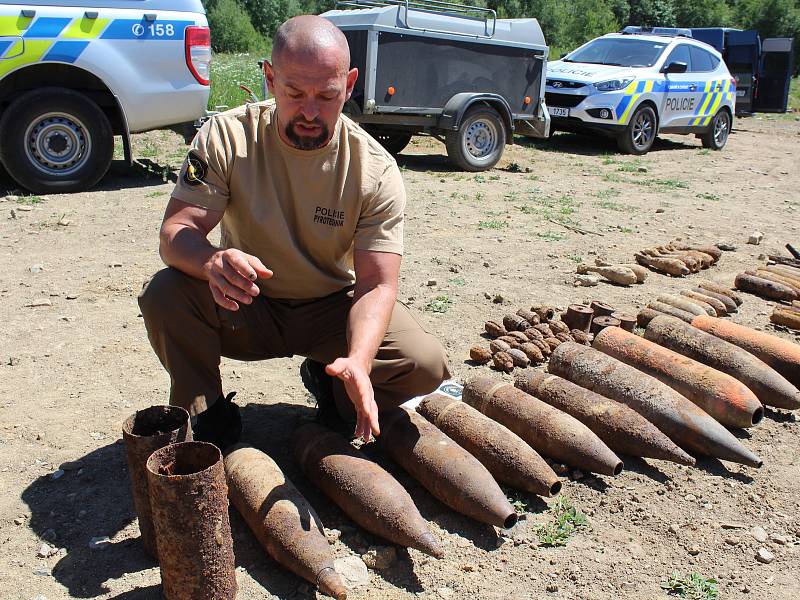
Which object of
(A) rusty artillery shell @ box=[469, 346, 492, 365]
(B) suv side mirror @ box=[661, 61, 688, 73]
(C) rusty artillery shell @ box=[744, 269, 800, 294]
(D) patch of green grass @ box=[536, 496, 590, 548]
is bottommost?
(D) patch of green grass @ box=[536, 496, 590, 548]

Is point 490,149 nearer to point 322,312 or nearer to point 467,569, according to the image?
point 322,312

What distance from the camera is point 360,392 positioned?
8.29 feet

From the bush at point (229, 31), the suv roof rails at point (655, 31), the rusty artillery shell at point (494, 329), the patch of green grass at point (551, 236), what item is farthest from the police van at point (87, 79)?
the bush at point (229, 31)

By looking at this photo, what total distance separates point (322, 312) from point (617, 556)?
1546 mm

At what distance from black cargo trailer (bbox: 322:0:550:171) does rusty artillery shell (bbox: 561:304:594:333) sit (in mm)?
5754

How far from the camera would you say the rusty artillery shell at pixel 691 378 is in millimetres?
3744

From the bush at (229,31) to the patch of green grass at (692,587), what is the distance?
44.0 m

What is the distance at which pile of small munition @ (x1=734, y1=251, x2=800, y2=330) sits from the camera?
216 inches

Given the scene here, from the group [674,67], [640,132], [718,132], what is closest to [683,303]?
[640,132]

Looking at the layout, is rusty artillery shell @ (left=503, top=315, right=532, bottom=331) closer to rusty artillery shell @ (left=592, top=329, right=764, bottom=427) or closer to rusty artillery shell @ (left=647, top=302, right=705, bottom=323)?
rusty artillery shell @ (left=592, top=329, right=764, bottom=427)

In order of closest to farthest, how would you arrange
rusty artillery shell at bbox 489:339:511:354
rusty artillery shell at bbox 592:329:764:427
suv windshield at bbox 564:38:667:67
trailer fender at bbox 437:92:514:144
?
1. rusty artillery shell at bbox 592:329:764:427
2. rusty artillery shell at bbox 489:339:511:354
3. trailer fender at bbox 437:92:514:144
4. suv windshield at bbox 564:38:667:67

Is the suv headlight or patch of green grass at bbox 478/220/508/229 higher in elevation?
the suv headlight

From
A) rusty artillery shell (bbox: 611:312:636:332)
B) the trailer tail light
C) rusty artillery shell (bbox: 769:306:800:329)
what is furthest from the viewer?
the trailer tail light

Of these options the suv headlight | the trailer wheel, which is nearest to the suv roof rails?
the suv headlight
